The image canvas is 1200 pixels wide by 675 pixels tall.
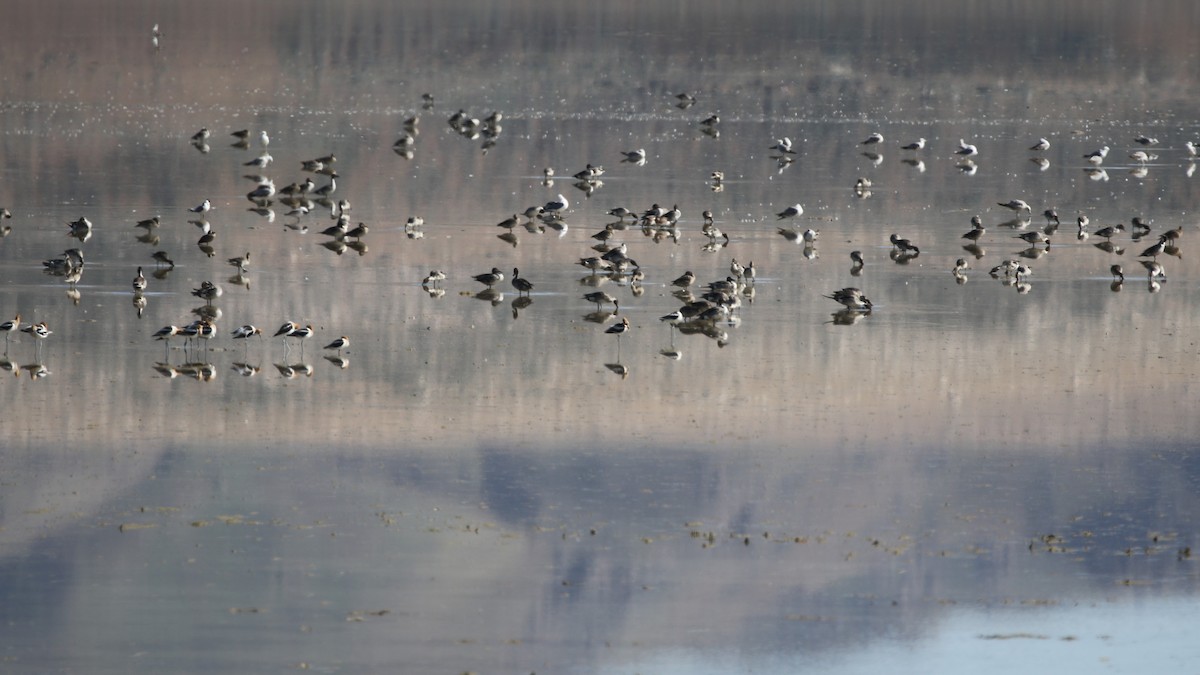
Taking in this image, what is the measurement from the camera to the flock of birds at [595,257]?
19891 mm

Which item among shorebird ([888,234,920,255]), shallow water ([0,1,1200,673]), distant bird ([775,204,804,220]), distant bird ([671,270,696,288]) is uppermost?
distant bird ([775,204,804,220])

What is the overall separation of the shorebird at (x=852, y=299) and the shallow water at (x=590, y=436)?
38cm

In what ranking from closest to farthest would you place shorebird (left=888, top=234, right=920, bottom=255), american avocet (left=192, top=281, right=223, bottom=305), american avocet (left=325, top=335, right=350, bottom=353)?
american avocet (left=325, top=335, right=350, bottom=353) → american avocet (left=192, top=281, right=223, bottom=305) → shorebird (left=888, top=234, right=920, bottom=255)

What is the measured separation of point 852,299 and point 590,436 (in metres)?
7.60

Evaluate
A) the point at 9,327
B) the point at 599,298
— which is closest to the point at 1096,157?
the point at 599,298

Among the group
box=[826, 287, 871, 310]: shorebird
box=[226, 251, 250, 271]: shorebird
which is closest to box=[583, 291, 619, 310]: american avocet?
box=[826, 287, 871, 310]: shorebird

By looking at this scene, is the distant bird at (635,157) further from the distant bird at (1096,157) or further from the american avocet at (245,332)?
the american avocet at (245,332)

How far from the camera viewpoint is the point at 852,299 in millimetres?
22625

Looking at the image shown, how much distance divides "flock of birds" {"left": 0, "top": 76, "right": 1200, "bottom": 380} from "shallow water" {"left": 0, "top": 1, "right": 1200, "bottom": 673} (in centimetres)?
26

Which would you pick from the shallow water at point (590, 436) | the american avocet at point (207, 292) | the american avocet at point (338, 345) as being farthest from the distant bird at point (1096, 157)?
the american avocet at point (338, 345)

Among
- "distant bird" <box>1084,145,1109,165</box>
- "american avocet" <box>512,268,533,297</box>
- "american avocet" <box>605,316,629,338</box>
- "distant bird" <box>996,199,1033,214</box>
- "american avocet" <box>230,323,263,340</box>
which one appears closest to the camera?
"american avocet" <box>230,323,263,340</box>

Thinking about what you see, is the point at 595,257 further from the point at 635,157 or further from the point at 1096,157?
the point at 1096,157

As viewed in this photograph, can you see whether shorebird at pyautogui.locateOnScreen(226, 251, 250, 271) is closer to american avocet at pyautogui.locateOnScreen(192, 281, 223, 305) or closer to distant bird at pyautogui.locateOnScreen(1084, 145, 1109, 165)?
american avocet at pyautogui.locateOnScreen(192, 281, 223, 305)

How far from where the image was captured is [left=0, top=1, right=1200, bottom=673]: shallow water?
1130 cm
